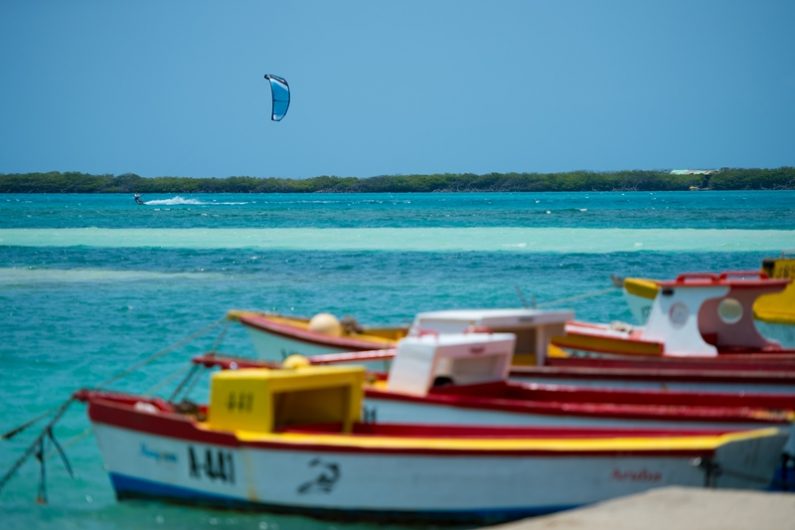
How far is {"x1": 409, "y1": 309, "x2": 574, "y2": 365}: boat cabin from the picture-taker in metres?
12.3

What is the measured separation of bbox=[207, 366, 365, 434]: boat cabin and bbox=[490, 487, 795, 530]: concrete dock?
2.58 meters

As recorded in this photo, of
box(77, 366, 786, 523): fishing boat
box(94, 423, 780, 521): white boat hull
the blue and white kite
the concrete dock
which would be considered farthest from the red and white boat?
the blue and white kite

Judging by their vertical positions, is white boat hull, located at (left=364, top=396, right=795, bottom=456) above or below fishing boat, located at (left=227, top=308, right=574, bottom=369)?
below

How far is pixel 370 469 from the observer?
919 cm

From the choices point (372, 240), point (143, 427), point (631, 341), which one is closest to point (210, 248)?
point (372, 240)

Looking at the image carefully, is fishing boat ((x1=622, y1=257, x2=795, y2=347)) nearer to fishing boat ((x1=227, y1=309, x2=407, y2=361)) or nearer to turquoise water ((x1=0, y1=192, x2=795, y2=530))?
turquoise water ((x1=0, y1=192, x2=795, y2=530))

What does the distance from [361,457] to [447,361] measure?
199 centimetres

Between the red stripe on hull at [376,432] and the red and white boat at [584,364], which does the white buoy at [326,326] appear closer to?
the red and white boat at [584,364]

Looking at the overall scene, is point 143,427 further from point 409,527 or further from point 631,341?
point 631,341

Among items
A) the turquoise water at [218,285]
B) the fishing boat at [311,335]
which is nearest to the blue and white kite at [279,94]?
the turquoise water at [218,285]

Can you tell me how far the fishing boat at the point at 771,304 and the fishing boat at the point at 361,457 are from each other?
7545mm

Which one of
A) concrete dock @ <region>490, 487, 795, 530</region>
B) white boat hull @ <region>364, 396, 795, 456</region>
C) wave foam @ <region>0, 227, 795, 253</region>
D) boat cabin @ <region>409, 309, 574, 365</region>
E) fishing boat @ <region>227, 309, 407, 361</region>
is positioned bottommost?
wave foam @ <region>0, 227, 795, 253</region>

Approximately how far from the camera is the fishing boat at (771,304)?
1703 centimetres

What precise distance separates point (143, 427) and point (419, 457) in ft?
7.94
